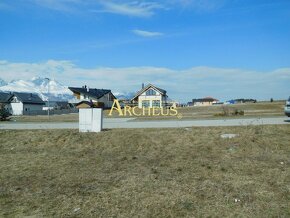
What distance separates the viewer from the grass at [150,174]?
7.42 metres

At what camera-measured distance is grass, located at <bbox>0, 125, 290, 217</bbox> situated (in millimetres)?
7418

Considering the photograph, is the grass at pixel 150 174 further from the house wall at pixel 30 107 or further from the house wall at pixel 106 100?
the house wall at pixel 30 107

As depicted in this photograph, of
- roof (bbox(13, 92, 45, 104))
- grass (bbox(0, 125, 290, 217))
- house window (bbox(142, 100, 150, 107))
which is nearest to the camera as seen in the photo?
grass (bbox(0, 125, 290, 217))

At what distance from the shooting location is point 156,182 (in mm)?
8930

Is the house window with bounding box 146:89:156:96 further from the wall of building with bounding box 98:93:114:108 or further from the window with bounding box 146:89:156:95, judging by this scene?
the wall of building with bounding box 98:93:114:108

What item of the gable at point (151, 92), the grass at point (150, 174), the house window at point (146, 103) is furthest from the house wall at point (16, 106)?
the grass at point (150, 174)

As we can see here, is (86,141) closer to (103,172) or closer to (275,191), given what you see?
(103,172)

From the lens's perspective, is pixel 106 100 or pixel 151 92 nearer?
pixel 151 92

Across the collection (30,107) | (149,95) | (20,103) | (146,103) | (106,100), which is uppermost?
(149,95)

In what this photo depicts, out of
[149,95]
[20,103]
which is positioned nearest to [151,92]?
[149,95]

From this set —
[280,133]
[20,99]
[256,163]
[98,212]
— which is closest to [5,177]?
[98,212]

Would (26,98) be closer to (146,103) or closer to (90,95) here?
(90,95)

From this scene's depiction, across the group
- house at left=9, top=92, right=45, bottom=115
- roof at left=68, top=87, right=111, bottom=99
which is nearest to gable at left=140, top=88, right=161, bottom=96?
roof at left=68, top=87, right=111, bottom=99

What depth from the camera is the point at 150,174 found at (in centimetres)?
962
